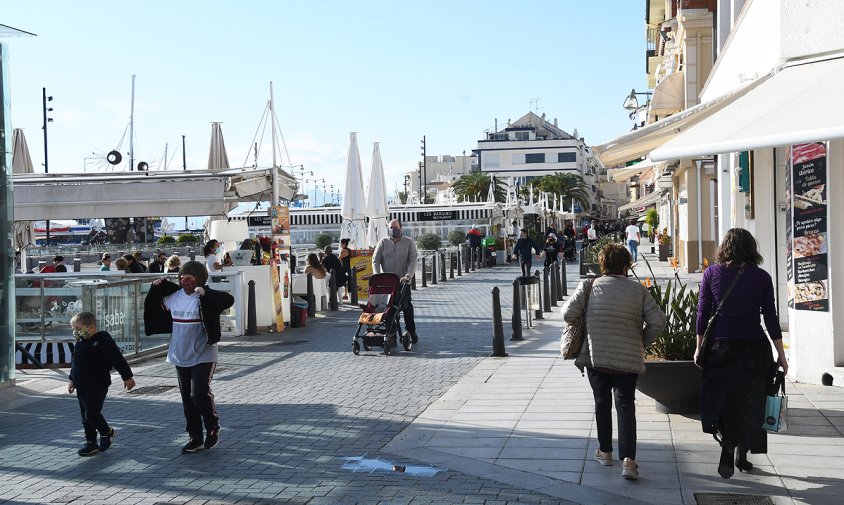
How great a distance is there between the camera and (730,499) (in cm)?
602

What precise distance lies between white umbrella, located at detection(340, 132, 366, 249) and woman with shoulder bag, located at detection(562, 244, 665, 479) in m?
19.5

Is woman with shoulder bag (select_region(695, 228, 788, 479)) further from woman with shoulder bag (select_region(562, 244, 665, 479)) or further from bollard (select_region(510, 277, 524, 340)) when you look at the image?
bollard (select_region(510, 277, 524, 340))

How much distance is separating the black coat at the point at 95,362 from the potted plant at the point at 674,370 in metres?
4.32

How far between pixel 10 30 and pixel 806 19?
342 inches

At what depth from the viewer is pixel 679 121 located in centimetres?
1046

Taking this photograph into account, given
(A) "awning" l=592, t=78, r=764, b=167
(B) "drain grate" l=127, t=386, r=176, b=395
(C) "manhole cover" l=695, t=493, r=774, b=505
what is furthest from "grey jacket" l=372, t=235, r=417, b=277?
(C) "manhole cover" l=695, t=493, r=774, b=505

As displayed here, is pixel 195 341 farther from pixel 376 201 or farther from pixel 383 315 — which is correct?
pixel 376 201

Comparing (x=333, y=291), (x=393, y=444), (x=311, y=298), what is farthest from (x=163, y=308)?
(x=333, y=291)

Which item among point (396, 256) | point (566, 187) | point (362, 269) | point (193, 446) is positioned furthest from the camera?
point (566, 187)

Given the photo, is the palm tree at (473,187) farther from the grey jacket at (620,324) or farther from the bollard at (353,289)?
the grey jacket at (620,324)

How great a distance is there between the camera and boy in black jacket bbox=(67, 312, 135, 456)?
7.93 m

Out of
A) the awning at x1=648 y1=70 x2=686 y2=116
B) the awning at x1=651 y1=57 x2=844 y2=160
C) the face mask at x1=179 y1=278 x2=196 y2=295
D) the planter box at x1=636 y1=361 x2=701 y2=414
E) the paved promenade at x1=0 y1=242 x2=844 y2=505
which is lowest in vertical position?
the paved promenade at x1=0 y1=242 x2=844 y2=505

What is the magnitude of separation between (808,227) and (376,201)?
18752 mm

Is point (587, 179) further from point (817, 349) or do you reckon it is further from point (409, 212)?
point (817, 349)
